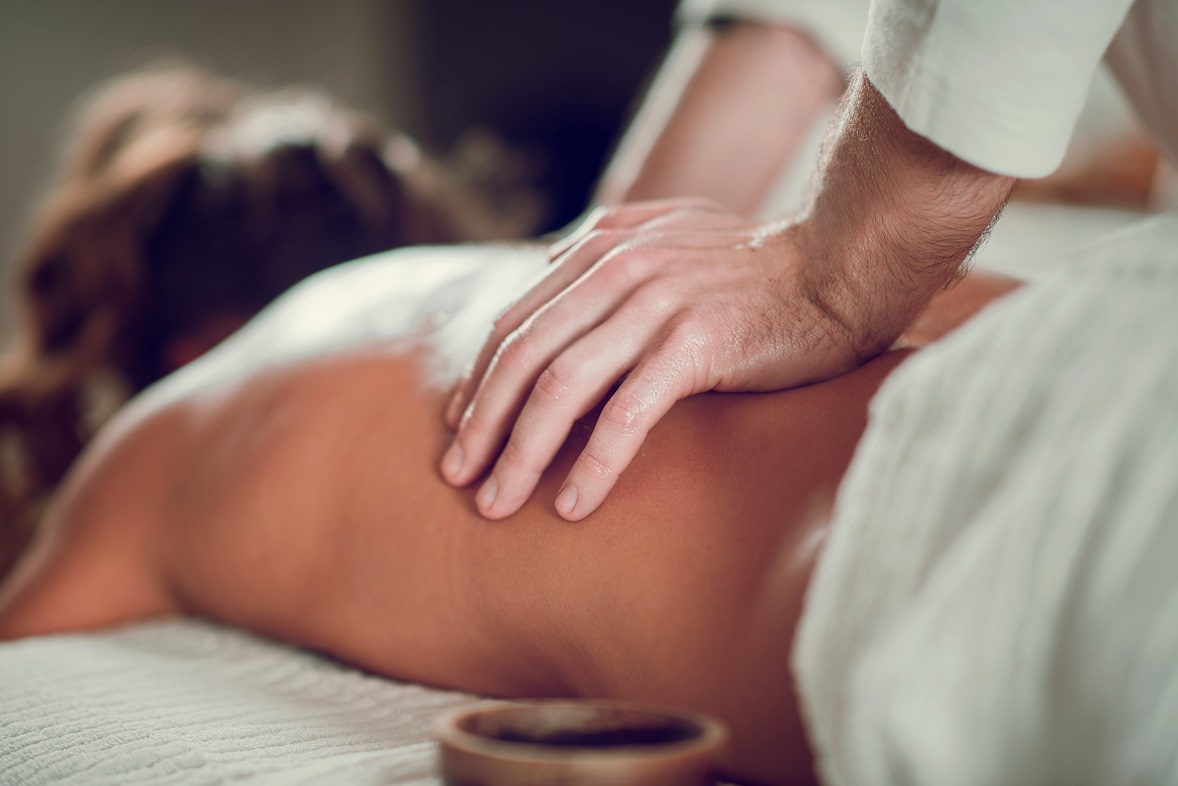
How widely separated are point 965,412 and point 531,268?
1.55ft

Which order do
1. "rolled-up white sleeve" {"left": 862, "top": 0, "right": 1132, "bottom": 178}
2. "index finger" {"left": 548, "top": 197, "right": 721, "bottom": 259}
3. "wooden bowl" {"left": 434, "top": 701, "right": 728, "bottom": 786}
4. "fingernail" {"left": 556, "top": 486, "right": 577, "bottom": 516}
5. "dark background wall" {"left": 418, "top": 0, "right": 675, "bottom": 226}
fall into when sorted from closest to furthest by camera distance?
"wooden bowl" {"left": 434, "top": 701, "right": 728, "bottom": 786}, "rolled-up white sleeve" {"left": 862, "top": 0, "right": 1132, "bottom": 178}, "fingernail" {"left": 556, "top": 486, "right": 577, "bottom": 516}, "index finger" {"left": 548, "top": 197, "right": 721, "bottom": 259}, "dark background wall" {"left": 418, "top": 0, "right": 675, "bottom": 226}

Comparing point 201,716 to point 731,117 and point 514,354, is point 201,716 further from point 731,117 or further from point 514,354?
point 731,117

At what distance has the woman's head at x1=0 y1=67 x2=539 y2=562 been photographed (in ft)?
4.64

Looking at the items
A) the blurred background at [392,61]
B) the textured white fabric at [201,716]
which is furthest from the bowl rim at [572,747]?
the blurred background at [392,61]

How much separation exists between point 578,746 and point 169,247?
1.26 metres

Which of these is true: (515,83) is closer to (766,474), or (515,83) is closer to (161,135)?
(161,135)

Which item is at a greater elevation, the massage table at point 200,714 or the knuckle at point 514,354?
the knuckle at point 514,354

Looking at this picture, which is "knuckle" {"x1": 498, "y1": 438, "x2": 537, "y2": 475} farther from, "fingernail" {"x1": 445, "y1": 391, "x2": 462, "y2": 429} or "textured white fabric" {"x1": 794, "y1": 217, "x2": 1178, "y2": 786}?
"textured white fabric" {"x1": 794, "y1": 217, "x2": 1178, "y2": 786}

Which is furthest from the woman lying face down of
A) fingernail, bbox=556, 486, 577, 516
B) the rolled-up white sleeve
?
the rolled-up white sleeve

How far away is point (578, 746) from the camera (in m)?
0.36

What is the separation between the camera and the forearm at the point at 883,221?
0.58m

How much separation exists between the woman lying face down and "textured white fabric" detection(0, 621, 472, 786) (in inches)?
1.8

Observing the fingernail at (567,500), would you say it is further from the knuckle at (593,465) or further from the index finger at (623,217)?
the index finger at (623,217)

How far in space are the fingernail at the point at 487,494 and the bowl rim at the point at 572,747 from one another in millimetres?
268
